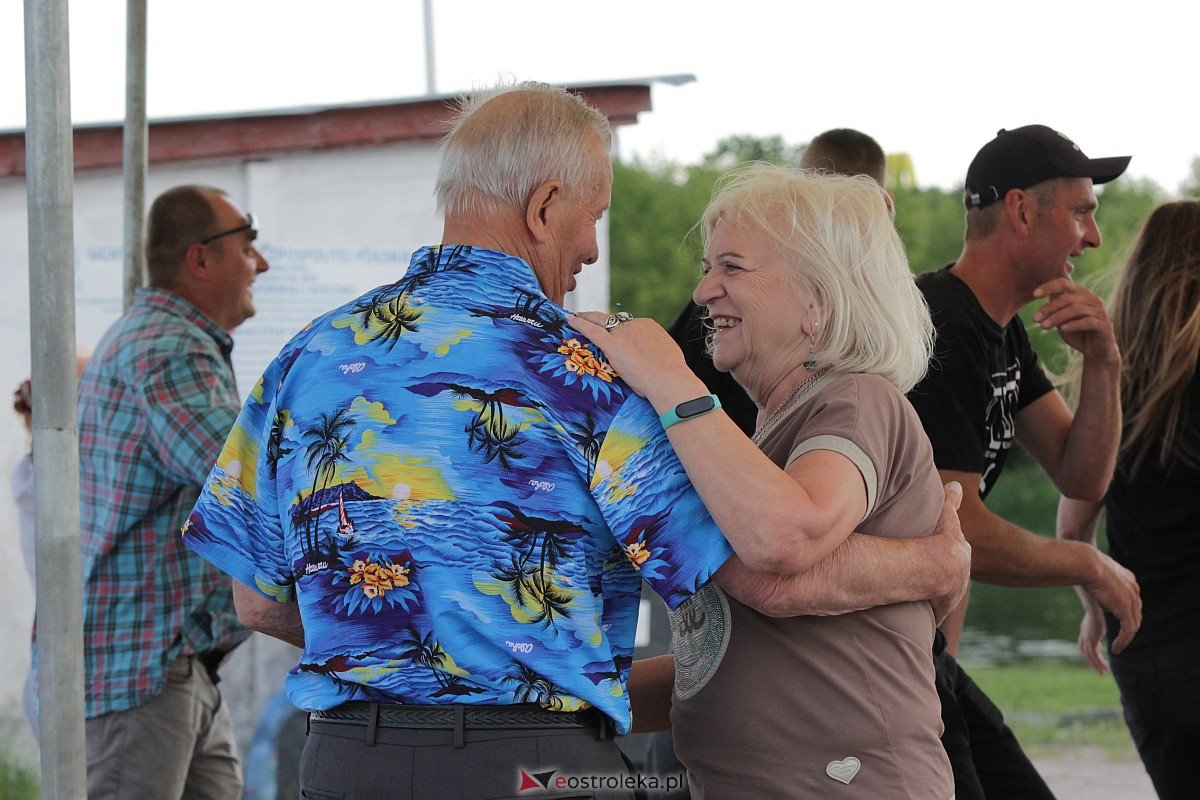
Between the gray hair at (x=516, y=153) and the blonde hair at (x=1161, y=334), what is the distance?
1989mm

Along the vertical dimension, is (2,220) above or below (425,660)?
above

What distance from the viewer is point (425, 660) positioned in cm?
151

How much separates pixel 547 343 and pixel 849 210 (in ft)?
1.97

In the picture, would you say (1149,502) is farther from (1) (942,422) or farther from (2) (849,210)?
(2) (849,210)

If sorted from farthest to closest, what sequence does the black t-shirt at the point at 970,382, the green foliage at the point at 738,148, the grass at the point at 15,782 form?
1. the green foliage at the point at 738,148
2. the grass at the point at 15,782
3. the black t-shirt at the point at 970,382

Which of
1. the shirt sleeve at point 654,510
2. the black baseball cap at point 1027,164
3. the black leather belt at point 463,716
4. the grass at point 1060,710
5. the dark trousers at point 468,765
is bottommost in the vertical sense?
the grass at point 1060,710

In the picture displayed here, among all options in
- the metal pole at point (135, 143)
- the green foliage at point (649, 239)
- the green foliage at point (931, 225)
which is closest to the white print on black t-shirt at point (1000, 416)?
the metal pole at point (135, 143)

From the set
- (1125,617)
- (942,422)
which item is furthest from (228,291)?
(1125,617)

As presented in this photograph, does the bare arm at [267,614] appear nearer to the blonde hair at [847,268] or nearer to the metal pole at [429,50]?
the blonde hair at [847,268]

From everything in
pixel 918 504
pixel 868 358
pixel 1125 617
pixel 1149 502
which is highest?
pixel 868 358

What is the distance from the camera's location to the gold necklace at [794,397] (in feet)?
6.07

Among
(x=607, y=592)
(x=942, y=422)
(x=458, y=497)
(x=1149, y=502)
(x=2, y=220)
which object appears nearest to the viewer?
(x=458, y=497)

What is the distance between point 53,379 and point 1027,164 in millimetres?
2165

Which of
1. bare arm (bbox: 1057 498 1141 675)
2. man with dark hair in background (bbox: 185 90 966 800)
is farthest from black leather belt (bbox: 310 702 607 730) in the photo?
bare arm (bbox: 1057 498 1141 675)
